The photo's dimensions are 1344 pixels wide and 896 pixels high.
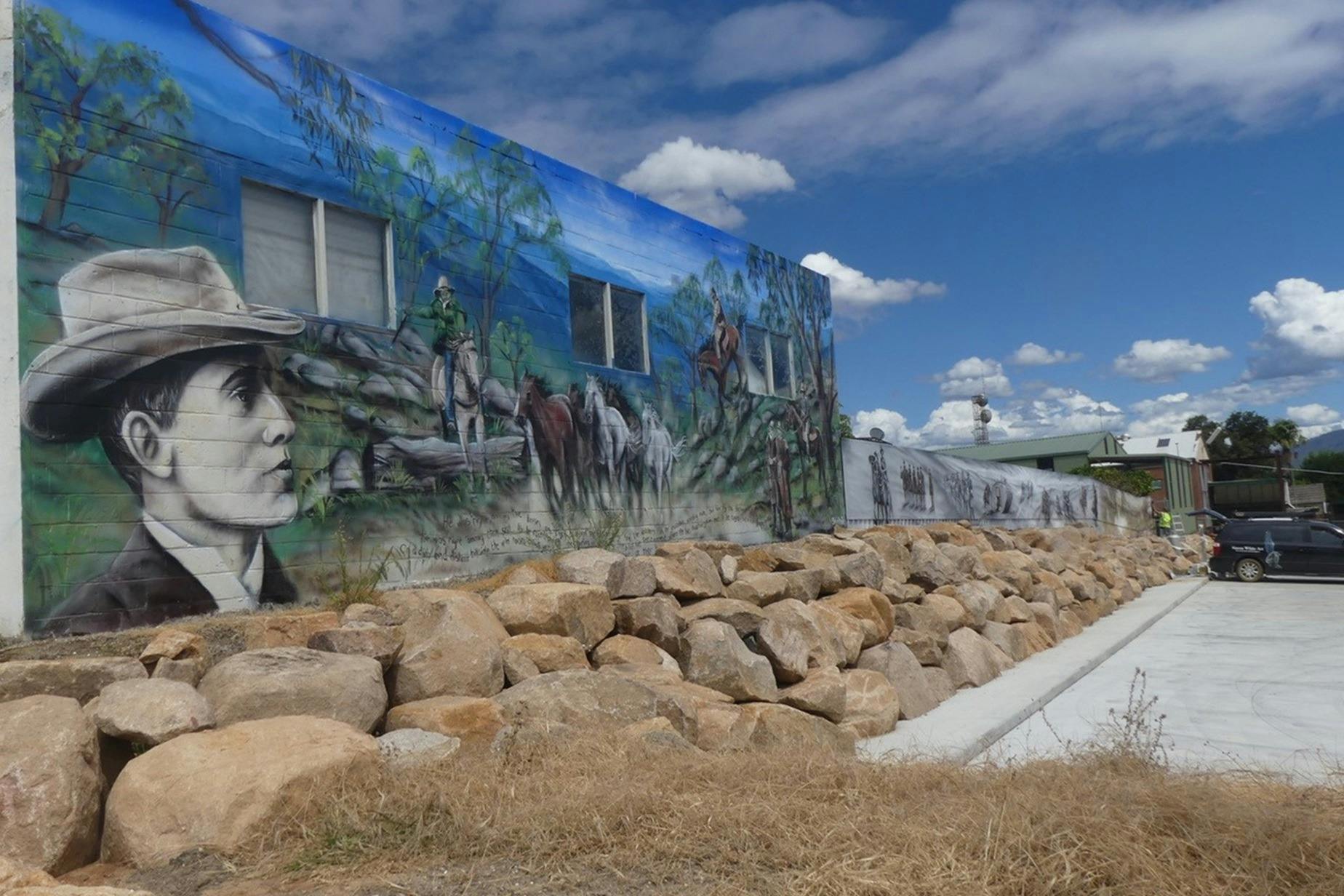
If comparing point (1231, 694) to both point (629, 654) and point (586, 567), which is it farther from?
point (586, 567)

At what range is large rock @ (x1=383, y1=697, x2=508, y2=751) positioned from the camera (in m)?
5.69

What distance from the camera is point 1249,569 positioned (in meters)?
24.1

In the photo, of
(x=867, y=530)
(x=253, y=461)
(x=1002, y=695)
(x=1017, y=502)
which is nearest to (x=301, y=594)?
(x=253, y=461)

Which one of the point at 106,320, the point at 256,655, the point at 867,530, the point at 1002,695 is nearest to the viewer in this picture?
the point at 256,655

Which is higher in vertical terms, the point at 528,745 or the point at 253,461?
the point at 253,461

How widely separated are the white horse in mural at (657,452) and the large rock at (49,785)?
8.40 m

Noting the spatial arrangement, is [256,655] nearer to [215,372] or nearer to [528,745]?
[528,745]

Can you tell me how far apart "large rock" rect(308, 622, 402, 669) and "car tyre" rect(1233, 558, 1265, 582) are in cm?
2290

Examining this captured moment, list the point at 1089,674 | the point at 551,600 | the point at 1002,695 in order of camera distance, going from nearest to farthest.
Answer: the point at 551,600, the point at 1002,695, the point at 1089,674

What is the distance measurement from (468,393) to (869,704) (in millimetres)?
4652

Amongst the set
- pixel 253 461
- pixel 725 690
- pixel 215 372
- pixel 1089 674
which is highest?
pixel 215 372

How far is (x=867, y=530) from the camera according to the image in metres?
13.8

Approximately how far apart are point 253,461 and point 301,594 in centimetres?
109

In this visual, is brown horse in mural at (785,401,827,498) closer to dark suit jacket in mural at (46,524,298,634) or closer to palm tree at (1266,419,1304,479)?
dark suit jacket in mural at (46,524,298,634)
